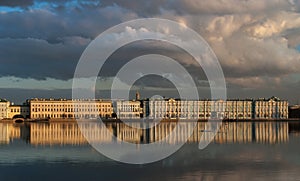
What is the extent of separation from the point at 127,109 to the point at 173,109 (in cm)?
848

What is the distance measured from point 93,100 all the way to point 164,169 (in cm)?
7102

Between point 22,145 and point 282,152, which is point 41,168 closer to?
point 22,145

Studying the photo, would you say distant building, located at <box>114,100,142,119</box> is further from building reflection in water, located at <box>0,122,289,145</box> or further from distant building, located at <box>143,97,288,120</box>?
building reflection in water, located at <box>0,122,289,145</box>

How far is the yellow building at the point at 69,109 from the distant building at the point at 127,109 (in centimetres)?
140

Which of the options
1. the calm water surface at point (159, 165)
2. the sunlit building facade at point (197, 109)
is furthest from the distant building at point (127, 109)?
the calm water surface at point (159, 165)

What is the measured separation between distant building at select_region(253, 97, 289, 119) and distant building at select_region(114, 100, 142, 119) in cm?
2163

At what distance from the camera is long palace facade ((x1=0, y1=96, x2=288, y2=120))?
85062 millimetres

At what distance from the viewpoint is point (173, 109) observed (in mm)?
87562

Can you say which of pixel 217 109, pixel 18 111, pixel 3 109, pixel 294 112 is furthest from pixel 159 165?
pixel 294 112

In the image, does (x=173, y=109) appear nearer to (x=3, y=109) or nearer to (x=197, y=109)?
(x=197, y=109)

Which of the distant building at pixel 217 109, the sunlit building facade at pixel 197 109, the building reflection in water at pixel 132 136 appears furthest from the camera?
the distant building at pixel 217 109

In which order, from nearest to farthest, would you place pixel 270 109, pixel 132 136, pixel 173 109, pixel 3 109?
pixel 132 136, pixel 3 109, pixel 173 109, pixel 270 109

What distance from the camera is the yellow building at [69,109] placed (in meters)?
82.3

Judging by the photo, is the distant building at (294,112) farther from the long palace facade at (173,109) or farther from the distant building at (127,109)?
the distant building at (127,109)
